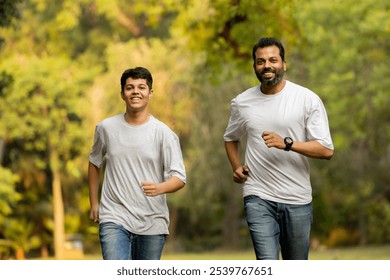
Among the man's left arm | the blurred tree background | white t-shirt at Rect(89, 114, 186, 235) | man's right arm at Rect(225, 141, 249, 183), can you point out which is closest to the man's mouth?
the man's left arm

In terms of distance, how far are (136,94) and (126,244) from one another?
38.5 inches

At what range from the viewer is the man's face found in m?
6.90

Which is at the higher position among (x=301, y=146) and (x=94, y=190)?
(x=301, y=146)

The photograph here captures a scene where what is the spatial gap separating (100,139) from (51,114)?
29839mm

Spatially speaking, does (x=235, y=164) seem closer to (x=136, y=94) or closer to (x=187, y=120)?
(x=136, y=94)

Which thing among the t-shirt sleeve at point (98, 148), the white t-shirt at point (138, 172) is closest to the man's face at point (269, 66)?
the white t-shirt at point (138, 172)

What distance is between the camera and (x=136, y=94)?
6.84 m

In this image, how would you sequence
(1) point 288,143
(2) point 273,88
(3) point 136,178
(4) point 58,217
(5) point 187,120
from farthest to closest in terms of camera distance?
(4) point 58,217, (5) point 187,120, (2) point 273,88, (3) point 136,178, (1) point 288,143

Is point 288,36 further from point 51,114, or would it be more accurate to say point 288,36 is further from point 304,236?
point 51,114

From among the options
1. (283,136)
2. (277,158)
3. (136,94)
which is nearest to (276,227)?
(277,158)

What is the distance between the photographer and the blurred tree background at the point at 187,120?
30984mm

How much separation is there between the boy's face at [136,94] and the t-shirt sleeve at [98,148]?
1.00 feet

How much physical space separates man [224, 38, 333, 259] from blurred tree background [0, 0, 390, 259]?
838 inches

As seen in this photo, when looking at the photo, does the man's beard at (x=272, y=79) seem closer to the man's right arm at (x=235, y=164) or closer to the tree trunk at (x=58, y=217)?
the man's right arm at (x=235, y=164)
